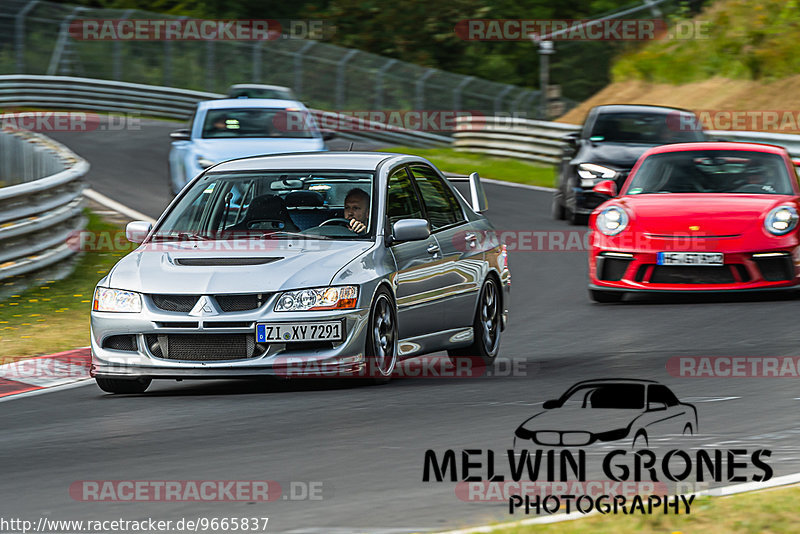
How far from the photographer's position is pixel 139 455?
23.5 ft

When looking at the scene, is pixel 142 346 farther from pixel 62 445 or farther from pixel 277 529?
pixel 277 529

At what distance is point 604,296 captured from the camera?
44.4 ft

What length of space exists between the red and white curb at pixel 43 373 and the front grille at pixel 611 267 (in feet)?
14.9

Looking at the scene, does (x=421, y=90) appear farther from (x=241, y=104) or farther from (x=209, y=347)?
(x=209, y=347)

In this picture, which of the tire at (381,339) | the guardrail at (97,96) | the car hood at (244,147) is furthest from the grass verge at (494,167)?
the tire at (381,339)

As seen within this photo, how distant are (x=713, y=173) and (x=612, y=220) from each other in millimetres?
1299

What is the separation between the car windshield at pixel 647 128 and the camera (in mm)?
20516

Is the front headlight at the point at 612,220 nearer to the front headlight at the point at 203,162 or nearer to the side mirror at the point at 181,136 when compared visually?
the front headlight at the point at 203,162

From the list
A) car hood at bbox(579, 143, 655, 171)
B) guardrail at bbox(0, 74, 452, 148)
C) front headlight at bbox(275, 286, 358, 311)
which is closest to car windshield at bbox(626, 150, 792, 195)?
car hood at bbox(579, 143, 655, 171)

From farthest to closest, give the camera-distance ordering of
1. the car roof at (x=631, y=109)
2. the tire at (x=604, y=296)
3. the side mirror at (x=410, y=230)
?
the car roof at (x=631, y=109)
the tire at (x=604, y=296)
the side mirror at (x=410, y=230)

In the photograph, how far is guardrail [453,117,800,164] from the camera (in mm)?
29991

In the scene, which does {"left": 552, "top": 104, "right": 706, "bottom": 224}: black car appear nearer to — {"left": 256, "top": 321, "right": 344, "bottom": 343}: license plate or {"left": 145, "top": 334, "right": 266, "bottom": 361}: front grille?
{"left": 256, "top": 321, "right": 344, "bottom": 343}: license plate

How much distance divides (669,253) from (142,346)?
217 inches

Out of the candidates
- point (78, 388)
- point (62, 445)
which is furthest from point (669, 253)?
point (62, 445)
